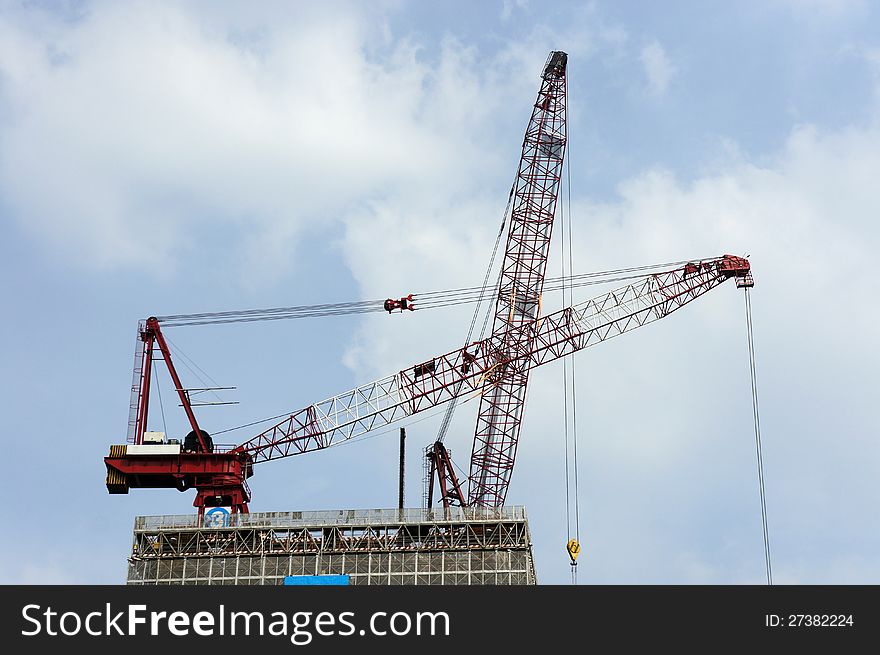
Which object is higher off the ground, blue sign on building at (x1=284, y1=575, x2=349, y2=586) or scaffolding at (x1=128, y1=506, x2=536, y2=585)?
scaffolding at (x1=128, y1=506, x2=536, y2=585)

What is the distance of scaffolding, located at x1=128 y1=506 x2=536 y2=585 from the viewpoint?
149 meters

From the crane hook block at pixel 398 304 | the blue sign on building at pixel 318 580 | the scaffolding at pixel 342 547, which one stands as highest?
the crane hook block at pixel 398 304

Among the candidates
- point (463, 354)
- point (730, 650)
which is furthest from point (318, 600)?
point (463, 354)

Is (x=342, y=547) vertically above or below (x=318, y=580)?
above

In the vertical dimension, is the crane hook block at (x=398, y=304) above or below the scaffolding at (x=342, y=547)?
above

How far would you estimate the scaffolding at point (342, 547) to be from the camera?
14888cm

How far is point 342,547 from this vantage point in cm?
15188

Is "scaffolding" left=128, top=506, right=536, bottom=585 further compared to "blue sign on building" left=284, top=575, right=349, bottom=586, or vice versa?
"scaffolding" left=128, top=506, right=536, bottom=585

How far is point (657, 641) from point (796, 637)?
8113mm

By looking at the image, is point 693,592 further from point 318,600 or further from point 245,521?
point 245,521

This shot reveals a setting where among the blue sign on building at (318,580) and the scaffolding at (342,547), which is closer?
the blue sign on building at (318,580)

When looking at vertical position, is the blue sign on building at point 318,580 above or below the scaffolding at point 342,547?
below

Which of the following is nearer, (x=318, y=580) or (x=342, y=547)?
(x=318, y=580)

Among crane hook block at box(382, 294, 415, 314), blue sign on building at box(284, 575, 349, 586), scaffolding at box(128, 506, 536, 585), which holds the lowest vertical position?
blue sign on building at box(284, 575, 349, 586)
